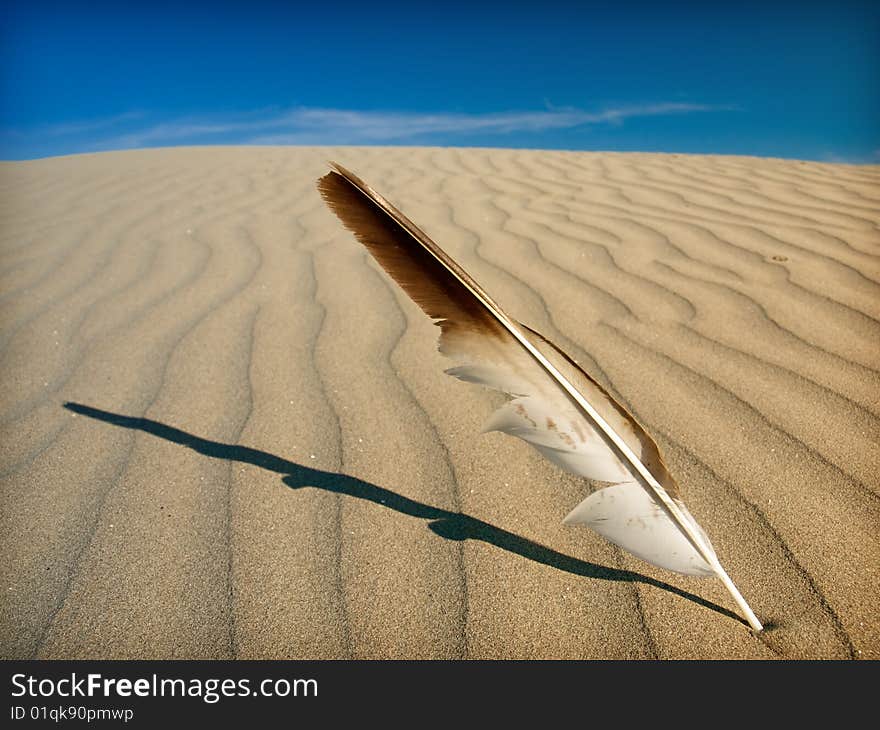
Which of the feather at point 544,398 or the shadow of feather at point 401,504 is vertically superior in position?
the feather at point 544,398

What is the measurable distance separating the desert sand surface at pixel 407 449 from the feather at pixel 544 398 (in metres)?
0.19

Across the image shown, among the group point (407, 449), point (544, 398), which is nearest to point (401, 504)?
point (407, 449)

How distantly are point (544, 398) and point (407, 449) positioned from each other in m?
0.56

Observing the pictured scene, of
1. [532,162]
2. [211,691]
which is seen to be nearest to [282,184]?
[532,162]

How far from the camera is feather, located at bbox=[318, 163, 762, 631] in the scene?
919mm

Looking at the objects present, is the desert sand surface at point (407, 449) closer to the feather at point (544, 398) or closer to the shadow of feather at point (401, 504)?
the shadow of feather at point (401, 504)

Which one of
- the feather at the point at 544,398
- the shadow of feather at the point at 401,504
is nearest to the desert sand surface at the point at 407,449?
the shadow of feather at the point at 401,504

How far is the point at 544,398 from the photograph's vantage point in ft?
3.22

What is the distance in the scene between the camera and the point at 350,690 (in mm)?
908

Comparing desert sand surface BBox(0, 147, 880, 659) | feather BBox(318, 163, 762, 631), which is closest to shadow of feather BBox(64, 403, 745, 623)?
desert sand surface BBox(0, 147, 880, 659)

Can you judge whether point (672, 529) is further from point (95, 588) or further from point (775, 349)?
point (775, 349)

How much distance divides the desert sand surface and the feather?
0.62 feet

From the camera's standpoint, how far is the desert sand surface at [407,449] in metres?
1.00

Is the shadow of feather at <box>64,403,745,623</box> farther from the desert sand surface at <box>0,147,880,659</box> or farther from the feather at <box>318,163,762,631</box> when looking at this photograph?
the feather at <box>318,163,762,631</box>
